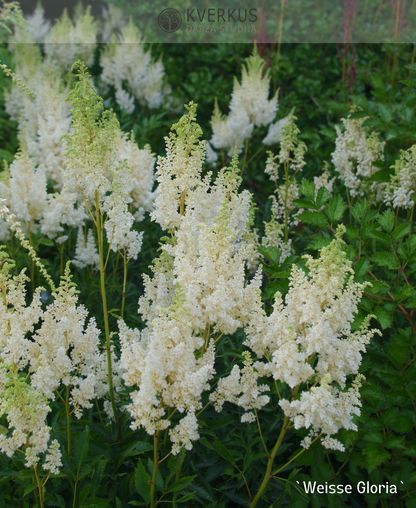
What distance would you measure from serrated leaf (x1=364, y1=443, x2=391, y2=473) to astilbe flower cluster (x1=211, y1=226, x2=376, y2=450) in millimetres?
487

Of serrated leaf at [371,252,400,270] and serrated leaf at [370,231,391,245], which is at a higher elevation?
serrated leaf at [370,231,391,245]

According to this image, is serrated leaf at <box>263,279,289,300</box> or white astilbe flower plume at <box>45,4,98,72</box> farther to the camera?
white astilbe flower plume at <box>45,4,98,72</box>

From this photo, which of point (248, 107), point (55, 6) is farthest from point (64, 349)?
point (55, 6)

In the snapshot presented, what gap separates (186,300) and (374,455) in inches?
47.1

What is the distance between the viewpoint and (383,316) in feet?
8.00

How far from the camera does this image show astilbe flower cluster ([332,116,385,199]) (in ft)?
12.2

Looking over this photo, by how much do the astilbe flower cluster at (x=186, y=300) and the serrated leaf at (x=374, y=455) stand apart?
84 cm

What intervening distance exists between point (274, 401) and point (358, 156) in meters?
1.99

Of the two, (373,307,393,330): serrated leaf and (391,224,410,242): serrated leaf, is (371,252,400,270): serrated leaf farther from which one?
(373,307,393,330): serrated leaf

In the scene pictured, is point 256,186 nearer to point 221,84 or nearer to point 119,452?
point 221,84

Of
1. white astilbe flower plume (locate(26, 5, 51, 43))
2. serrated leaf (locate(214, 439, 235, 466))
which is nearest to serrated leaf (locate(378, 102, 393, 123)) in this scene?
serrated leaf (locate(214, 439, 235, 466))

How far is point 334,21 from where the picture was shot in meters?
7.65

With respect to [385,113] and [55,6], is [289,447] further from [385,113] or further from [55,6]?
[55,6]

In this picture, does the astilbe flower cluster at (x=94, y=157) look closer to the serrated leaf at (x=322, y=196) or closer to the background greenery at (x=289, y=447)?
the background greenery at (x=289, y=447)
